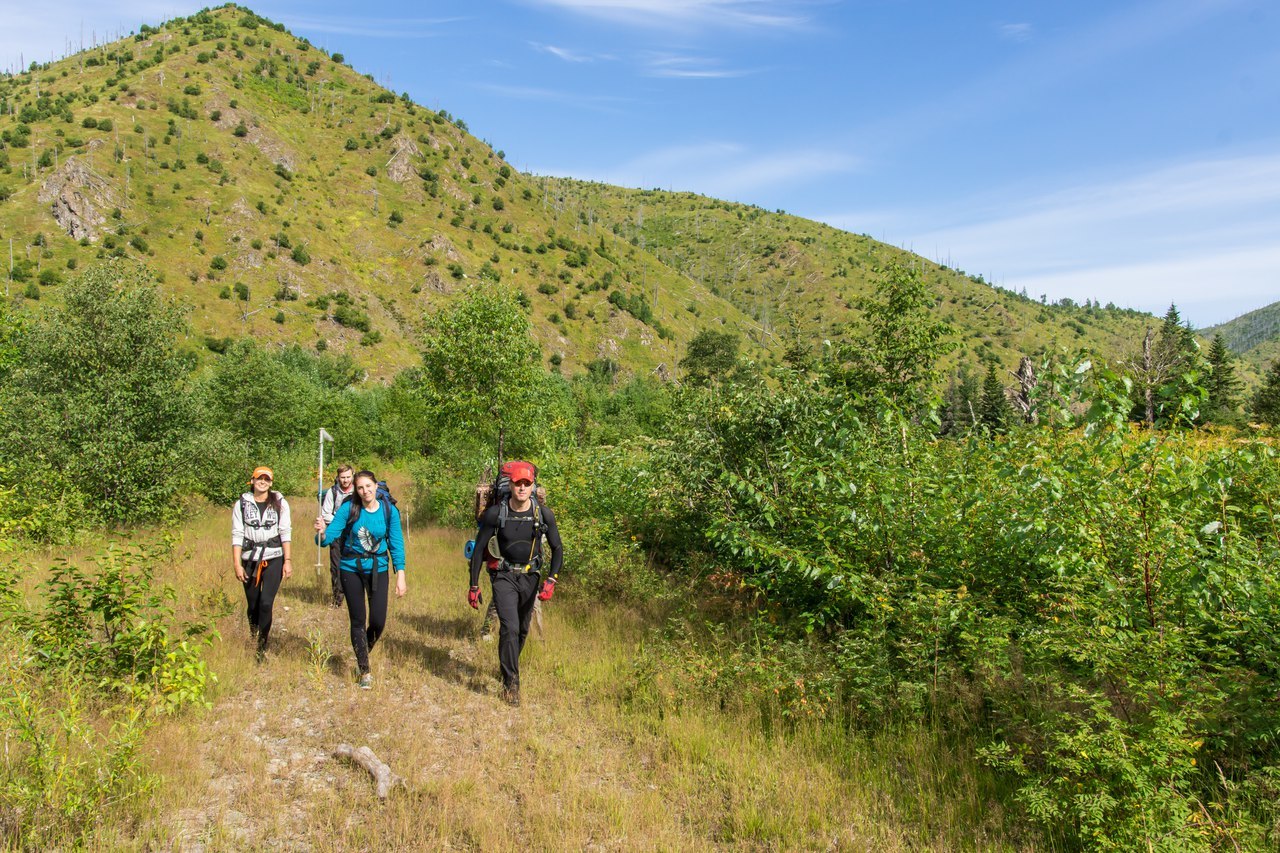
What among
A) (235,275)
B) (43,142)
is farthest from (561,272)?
(43,142)

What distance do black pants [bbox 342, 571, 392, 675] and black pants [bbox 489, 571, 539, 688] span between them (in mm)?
1205

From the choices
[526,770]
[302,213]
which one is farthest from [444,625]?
[302,213]

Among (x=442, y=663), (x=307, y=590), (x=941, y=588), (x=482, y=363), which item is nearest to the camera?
(x=941, y=588)

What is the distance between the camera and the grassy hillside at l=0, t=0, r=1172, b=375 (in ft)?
247

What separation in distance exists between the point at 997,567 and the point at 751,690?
92.3 inches

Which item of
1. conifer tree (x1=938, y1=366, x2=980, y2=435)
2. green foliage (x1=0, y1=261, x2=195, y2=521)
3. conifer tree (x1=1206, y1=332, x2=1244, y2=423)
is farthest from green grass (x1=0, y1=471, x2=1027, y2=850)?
conifer tree (x1=1206, y1=332, x2=1244, y2=423)

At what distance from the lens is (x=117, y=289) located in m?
15.3

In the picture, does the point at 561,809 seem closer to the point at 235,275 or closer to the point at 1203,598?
the point at 1203,598

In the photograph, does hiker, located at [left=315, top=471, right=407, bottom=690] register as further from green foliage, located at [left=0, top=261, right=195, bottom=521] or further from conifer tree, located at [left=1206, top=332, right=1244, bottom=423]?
conifer tree, located at [left=1206, top=332, right=1244, bottom=423]

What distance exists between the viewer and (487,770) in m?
4.63

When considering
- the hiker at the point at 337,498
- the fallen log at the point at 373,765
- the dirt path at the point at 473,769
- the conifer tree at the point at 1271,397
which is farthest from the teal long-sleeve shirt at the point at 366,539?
the conifer tree at the point at 1271,397

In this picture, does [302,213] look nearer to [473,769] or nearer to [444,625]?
[444,625]

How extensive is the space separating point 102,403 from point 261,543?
11.5 meters

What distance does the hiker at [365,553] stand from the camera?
610cm
